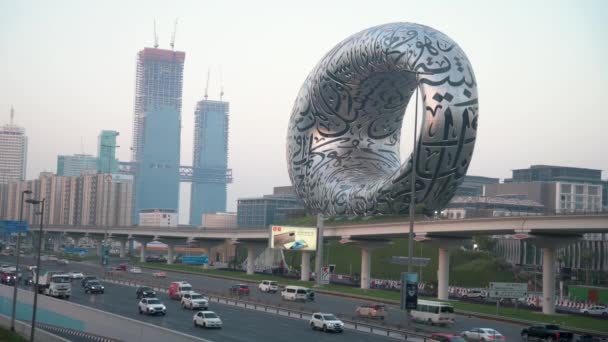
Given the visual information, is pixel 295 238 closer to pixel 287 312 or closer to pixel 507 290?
pixel 287 312

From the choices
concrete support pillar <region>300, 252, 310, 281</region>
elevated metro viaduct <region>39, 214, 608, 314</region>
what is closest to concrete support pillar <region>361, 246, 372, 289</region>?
elevated metro viaduct <region>39, 214, 608, 314</region>

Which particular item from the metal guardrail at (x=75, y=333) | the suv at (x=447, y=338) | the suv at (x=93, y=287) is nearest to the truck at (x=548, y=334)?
the suv at (x=447, y=338)

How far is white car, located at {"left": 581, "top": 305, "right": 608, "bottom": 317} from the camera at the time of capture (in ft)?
212

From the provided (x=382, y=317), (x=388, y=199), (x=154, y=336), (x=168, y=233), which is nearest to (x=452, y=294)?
(x=388, y=199)

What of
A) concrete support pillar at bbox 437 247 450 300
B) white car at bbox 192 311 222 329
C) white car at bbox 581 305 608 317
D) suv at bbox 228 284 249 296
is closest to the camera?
white car at bbox 192 311 222 329

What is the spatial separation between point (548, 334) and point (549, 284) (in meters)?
16.6

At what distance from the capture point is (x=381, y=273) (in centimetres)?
9719

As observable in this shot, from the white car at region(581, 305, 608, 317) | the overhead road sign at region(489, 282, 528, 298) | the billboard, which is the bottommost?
the white car at region(581, 305, 608, 317)

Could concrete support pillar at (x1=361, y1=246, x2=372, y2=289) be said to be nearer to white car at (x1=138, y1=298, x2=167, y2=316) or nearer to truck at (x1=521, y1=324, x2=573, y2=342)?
white car at (x1=138, y1=298, x2=167, y2=316)

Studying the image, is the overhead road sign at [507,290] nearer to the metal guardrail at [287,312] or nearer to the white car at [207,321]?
the metal guardrail at [287,312]

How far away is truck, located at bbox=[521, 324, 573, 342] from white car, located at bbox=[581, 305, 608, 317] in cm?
2182

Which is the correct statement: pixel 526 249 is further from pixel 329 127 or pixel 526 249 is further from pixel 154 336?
pixel 154 336

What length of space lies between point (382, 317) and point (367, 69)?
3767cm

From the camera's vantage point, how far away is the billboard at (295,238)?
83.1m
